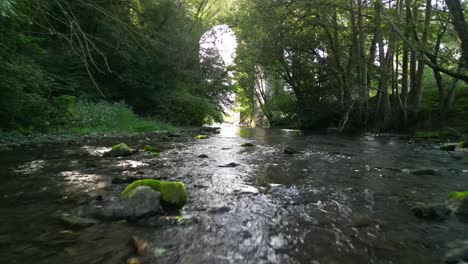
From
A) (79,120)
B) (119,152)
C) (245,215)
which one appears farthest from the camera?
(79,120)

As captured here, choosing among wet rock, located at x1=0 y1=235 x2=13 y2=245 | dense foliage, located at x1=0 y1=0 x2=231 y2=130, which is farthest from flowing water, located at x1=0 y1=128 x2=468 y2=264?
dense foliage, located at x1=0 y1=0 x2=231 y2=130

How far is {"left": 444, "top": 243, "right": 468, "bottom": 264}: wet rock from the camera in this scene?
6.15 feet

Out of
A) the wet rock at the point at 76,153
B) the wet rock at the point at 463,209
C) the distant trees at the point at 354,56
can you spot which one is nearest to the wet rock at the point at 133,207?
the wet rock at the point at 463,209

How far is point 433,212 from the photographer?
2668 mm

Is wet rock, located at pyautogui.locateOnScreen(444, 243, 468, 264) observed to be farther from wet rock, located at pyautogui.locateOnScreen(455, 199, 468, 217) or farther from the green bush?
the green bush

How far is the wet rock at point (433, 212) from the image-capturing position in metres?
2.63

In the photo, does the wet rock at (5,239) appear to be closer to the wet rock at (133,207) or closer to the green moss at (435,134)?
the wet rock at (133,207)

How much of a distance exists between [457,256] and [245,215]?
1.60 metres

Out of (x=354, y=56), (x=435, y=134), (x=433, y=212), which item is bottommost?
(x=433, y=212)

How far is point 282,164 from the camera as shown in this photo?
5359 millimetres

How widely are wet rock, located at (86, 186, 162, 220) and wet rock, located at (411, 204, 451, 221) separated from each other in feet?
8.06

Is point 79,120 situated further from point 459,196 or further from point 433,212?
point 459,196

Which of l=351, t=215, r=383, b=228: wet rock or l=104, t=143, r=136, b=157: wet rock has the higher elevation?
l=104, t=143, r=136, b=157: wet rock

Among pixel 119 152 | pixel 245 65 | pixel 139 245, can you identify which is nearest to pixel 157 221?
pixel 139 245
